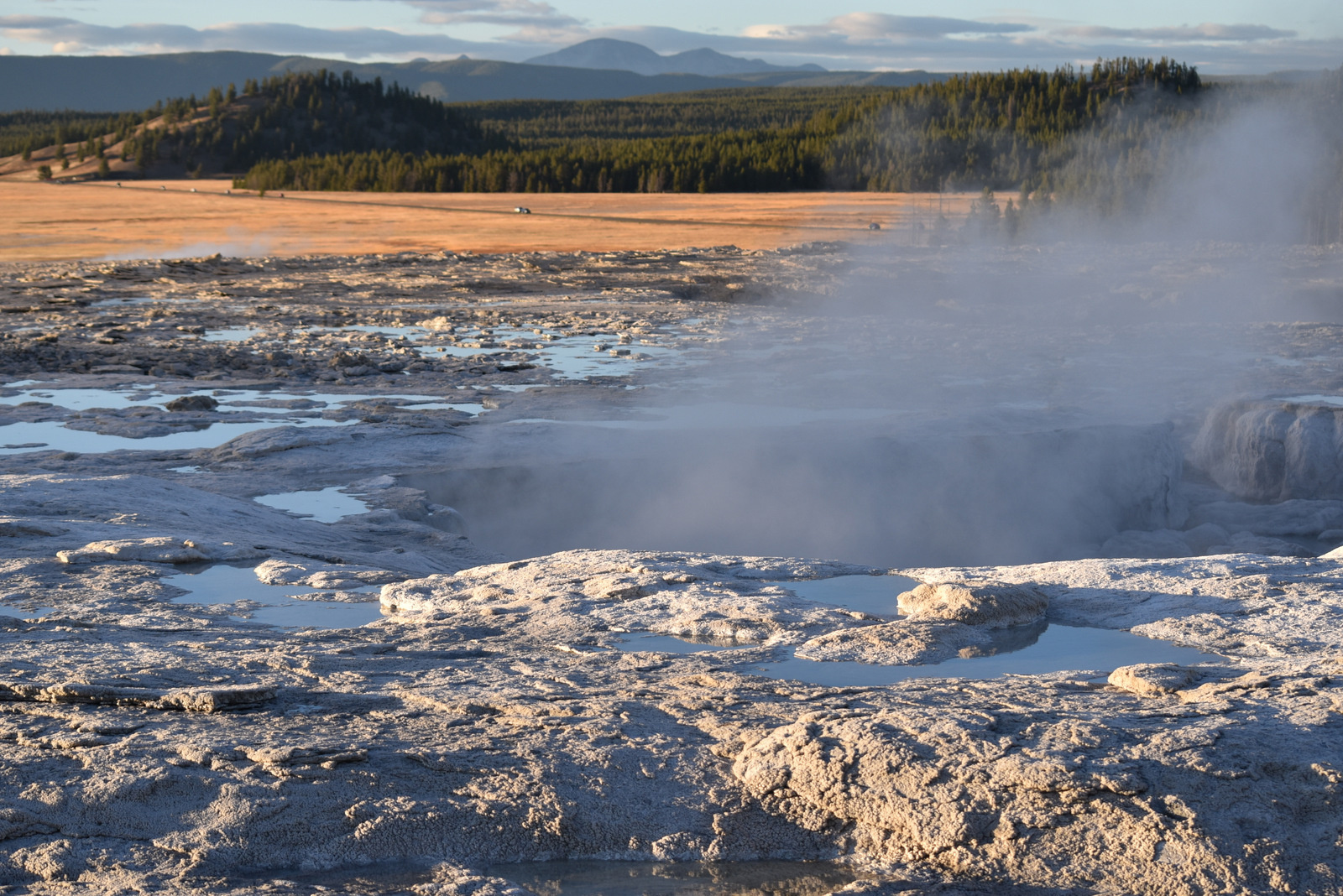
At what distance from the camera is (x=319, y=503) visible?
16.4 ft

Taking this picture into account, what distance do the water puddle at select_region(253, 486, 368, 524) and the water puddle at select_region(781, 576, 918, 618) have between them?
6.64 ft

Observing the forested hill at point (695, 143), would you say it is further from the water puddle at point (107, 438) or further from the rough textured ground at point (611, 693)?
the rough textured ground at point (611, 693)

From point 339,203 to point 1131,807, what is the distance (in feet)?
87.8

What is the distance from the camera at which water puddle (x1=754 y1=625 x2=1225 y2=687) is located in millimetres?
2807

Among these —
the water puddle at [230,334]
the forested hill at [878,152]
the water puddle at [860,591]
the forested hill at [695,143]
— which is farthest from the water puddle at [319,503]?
the forested hill at [878,152]

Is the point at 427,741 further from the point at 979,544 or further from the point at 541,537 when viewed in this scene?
the point at 979,544

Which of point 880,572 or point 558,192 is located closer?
point 880,572

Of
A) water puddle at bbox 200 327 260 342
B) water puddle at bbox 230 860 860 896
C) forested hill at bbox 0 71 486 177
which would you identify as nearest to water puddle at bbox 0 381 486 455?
water puddle at bbox 200 327 260 342

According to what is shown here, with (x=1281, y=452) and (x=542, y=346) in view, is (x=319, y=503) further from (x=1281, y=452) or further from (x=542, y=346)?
(x=1281, y=452)

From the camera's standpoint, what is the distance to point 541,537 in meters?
5.20

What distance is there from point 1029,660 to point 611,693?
1.02 metres

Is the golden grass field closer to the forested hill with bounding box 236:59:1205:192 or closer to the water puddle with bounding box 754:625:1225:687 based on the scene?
the forested hill with bounding box 236:59:1205:192

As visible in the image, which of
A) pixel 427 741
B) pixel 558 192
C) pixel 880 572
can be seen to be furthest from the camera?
pixel 558 192

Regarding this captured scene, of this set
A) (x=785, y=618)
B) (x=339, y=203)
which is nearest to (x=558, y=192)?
(x=339, y=203)
